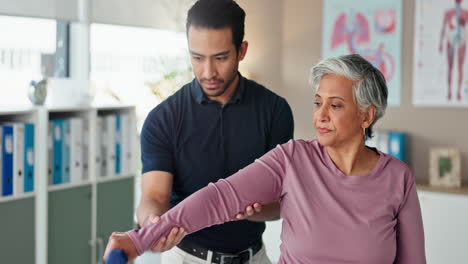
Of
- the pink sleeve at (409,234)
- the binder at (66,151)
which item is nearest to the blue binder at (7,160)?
the binder at (66,151)

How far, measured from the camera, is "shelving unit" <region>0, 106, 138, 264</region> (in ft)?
11.1

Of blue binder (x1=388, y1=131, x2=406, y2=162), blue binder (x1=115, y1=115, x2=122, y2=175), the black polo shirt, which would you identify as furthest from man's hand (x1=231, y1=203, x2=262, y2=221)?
blue binder (x1=388, y1=131, x2=406, y2=162)

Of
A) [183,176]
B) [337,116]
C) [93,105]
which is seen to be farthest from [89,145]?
[337,116]

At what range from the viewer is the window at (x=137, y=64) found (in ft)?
15.6

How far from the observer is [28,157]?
3467mm

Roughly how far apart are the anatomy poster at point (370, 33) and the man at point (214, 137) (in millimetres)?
3290

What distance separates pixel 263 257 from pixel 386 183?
625 millimetres

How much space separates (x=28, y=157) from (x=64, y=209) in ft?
1.37

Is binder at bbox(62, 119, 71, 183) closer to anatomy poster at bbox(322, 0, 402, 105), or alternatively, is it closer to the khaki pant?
the khaki pant

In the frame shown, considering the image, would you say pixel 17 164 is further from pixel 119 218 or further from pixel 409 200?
pixel 409 200

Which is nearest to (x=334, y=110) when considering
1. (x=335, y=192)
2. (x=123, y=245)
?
(x=335, y=192)

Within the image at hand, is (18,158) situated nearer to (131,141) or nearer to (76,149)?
(76,149)

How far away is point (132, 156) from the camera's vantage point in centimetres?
423

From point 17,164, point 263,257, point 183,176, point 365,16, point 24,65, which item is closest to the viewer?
point 183,176
